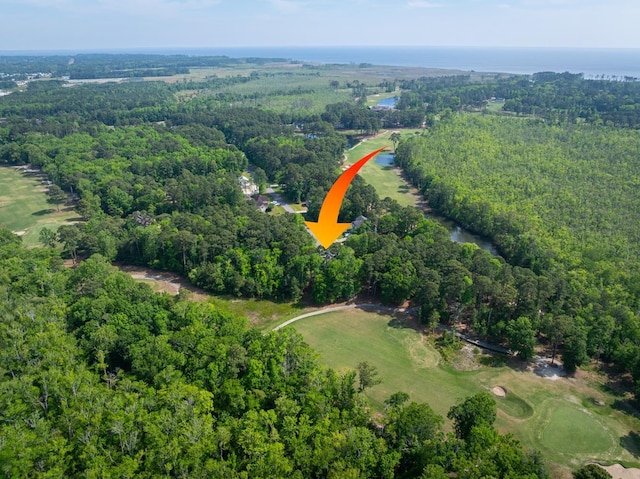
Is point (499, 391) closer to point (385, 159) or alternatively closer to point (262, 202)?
point (262, 202)

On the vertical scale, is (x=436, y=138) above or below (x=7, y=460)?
above

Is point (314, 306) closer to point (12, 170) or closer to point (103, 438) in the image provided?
point (103, 438)

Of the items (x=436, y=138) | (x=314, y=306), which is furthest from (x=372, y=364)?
(x=436, y=138)

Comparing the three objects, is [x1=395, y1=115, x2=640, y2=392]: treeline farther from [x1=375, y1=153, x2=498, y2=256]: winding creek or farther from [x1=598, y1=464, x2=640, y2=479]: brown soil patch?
[x1=598, y1=464, x2=640, y2=479]: brown soil patch

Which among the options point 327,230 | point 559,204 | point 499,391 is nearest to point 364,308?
point 327,230

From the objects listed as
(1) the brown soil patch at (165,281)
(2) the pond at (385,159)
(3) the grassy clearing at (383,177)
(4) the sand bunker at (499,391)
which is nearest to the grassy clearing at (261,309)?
(1) the brown soil patch at (165,281)

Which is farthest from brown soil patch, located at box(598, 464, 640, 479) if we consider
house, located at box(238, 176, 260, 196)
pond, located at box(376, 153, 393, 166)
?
pond, located at box(376, 153, 393, 166)

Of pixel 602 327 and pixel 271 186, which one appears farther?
pixel 271 186
